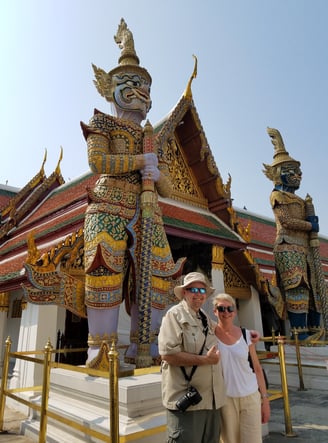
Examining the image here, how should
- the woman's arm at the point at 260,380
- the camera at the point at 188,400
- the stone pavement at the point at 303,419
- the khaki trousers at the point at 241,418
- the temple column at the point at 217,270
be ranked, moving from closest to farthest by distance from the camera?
the camera at the point at 188,400 < the khaki trousers at the point at 241,418 < the woman's arm at the point at 260,380 < the stone pavement at the point at 303,419 < the temple column at the point at 217,270

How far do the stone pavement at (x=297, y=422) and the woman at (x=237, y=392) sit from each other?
1230 millimetres

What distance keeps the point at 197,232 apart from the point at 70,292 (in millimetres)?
2824

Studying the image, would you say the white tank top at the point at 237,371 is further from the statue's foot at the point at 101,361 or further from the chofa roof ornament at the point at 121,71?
the chofa roof ornament at the point at 121,71

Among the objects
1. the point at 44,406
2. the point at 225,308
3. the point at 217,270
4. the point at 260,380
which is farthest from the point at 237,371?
the point at 217,270

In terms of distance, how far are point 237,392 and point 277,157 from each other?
6.29m

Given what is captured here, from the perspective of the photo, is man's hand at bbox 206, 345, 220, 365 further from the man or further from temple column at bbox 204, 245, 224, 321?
temple column at bbox 204, 245, 224, 321

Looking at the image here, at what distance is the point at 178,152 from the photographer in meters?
6.58

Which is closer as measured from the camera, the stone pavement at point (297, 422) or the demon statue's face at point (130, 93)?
the stone pavement at point (297, 422)

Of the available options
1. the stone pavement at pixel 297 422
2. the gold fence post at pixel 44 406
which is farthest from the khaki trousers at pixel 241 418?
the gold fence post at pixel 44 406

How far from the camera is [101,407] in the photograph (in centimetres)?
277

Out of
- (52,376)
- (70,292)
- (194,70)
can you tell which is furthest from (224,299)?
(194,70)

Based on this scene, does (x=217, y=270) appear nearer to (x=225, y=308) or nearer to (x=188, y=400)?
(x=225, y=308)

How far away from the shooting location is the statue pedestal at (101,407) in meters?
2.44

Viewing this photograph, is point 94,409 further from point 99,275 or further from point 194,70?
point 194,70
